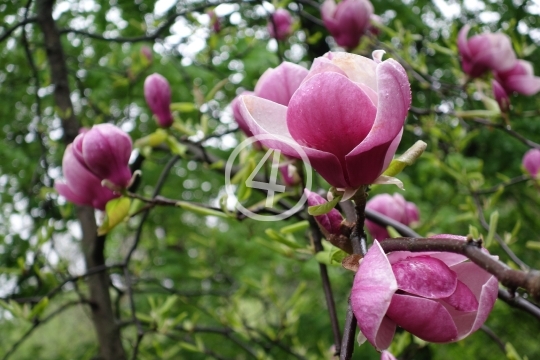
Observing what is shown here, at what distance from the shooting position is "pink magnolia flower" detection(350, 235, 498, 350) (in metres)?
0.29

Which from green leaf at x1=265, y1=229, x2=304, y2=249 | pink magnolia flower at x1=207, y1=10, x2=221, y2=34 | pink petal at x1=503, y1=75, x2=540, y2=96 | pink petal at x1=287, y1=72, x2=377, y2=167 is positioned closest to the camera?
pink petal at x1=287, y1=72, x2=377, y2=167

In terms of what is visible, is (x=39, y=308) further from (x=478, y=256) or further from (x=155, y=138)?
(x=478, y=256)

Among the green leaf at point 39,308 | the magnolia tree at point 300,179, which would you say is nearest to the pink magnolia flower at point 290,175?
the magnolia tree at point 300,179

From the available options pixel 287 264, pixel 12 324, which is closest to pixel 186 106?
pixel 287 264

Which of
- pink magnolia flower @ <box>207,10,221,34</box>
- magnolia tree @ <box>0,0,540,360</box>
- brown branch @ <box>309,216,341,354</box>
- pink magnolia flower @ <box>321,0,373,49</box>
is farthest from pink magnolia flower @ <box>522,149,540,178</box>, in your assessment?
pink magnolia flower @ <box>207,10,221,34</box>

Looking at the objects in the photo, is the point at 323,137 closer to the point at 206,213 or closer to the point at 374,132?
the point at 374,132

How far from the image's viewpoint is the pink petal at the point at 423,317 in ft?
0.99

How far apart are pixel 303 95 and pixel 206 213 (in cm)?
27

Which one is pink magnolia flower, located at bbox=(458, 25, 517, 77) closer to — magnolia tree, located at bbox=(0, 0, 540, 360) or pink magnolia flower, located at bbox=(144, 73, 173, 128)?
magnolia tree, located at bbox=(0, 0, 540, 360)

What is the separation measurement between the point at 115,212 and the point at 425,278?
36cm

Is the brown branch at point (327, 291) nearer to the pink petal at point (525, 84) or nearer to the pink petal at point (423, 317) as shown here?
the pink petal at point (423, 317)

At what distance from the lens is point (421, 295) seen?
301mm

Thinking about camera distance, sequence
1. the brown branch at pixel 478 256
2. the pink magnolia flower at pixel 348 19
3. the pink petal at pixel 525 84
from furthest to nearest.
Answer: the pink magnolia flower at pixel 348 19, the pink petal at pixel 525 84, the brown branch at pixel 478 256

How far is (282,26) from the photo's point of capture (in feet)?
4.44
